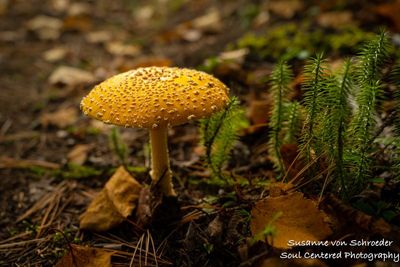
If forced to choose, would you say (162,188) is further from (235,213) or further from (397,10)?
(397,10)

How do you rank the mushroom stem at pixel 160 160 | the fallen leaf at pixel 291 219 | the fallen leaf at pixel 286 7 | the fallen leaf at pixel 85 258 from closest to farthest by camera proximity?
the fallen leaf at pixel 291 219 < the fallen leaf at pixel 85 258 < the mushroom stem at pixel 160 160 < the fallen leaf at pixel 286 7

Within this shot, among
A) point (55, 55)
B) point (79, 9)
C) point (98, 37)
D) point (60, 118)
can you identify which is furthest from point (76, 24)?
point (60, 118)

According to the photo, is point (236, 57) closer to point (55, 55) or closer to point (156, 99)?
point (156, 99)

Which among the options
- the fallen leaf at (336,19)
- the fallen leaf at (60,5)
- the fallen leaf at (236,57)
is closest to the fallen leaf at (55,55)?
the fallen leaf at (60,5)

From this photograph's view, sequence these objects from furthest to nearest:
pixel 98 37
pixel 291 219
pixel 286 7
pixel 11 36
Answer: pixel 11 36 < pixel 98 37 < pixel 286 7 < pixel 291 219

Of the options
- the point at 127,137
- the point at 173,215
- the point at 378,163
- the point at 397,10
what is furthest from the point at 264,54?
the point at 173,215

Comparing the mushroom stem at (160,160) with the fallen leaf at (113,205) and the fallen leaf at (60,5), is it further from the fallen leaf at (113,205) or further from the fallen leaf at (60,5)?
the fallen leaf at (60,5)

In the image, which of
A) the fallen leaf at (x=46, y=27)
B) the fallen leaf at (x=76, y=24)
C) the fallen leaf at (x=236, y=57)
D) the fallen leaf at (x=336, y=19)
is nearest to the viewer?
the fallen leaf at (x=236, y=57)
